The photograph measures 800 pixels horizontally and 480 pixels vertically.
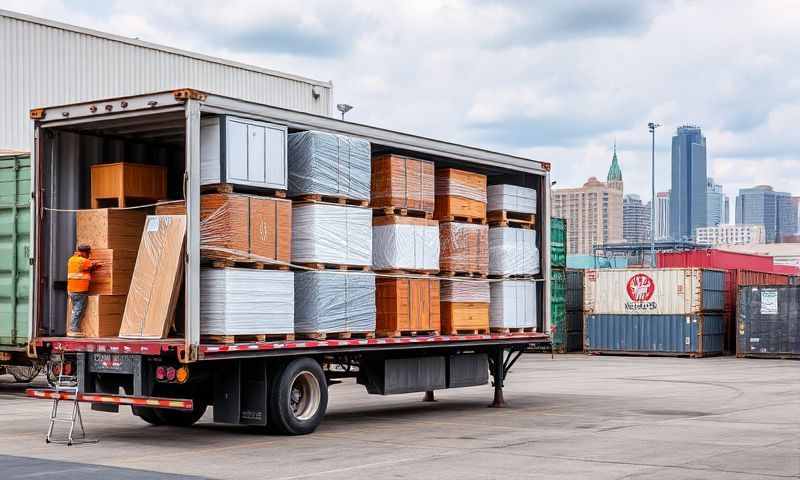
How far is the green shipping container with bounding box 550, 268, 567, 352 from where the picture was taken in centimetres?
3878

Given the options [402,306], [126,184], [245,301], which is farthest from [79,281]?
[402,306]

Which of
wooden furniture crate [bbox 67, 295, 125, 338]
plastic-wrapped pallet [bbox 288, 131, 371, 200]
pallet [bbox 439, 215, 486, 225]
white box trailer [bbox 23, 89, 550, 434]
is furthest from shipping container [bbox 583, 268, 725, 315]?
wooden furniture crate [bbox 67, 295, 125, 338]

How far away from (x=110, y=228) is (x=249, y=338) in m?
2.30

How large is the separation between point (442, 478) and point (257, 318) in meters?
3.52

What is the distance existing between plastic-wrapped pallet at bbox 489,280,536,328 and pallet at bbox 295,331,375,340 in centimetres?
340

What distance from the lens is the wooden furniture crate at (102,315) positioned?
13.4 m

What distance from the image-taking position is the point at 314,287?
13703mm

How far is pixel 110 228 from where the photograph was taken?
533 inches

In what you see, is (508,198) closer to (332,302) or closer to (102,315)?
(332,302)

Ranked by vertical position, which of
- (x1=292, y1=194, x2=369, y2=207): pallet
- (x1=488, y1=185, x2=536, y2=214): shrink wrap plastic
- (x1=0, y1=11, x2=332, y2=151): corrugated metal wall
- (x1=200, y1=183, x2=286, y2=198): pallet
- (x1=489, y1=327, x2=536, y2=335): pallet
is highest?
(x1=0, y1=11, x2=332, y2=151): corrugated metal wall

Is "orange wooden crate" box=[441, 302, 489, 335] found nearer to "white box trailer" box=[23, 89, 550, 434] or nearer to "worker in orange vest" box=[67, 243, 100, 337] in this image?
"white box trailer" box=[23, 89, 550, 434]

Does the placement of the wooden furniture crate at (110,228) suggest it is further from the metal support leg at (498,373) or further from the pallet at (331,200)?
the metal support leg at (498,373)

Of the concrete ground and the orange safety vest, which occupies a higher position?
the orange safety vest

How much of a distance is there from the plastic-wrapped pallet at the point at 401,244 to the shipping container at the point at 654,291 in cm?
2317
